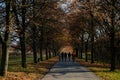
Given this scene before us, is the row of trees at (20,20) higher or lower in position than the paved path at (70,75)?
higher

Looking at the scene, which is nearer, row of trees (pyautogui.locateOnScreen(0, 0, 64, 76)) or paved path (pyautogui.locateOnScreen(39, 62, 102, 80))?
row of trees (pyautogui.locateOnScreen(0, 0, 64, 76))

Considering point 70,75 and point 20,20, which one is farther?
point 20,20

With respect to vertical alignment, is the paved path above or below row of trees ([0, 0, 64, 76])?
below

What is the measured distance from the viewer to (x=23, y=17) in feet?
94.8

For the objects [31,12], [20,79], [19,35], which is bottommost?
[20,79]

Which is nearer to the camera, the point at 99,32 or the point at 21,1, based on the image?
the point at 21,1

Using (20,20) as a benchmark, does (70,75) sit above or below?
below

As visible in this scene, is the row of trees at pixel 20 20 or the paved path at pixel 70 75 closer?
the row of trees at pixel 20 20

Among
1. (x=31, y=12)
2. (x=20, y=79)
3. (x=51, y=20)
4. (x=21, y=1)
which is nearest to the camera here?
(x=20, y=79)

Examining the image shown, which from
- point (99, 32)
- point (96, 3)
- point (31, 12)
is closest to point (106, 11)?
point (96, 3)

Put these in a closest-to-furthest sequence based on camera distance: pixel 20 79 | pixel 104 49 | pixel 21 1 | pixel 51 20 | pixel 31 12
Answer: pixel 20 79 < pixel 21 1 < pixel 31 12 < pixel 51 20 < pixel 104 49

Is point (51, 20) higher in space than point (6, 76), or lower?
higher

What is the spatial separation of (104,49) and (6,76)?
3741 cm

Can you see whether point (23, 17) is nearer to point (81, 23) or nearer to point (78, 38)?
point (81, 23)
